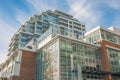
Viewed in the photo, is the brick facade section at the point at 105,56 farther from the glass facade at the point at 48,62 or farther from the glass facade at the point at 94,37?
the glass facade at the point at 48,62

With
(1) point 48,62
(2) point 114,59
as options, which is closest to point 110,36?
(2) point 114,59

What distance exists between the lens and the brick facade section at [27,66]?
100ft

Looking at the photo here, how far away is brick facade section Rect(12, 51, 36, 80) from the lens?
30.6 meters

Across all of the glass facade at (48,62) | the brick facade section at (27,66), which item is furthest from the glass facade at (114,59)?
the brick facade section at (27,66)

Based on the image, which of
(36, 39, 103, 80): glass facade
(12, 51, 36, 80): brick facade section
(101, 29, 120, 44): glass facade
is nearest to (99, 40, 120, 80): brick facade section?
(36, 39, 103, 80): glass facade

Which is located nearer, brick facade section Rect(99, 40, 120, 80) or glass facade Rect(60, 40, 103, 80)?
glass facade Rect(60, 40, 103, 80)

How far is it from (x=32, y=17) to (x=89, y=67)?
199 feet

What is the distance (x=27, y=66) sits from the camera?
3175 centimetres

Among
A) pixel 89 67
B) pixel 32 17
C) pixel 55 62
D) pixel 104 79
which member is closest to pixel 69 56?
pixel 55 62

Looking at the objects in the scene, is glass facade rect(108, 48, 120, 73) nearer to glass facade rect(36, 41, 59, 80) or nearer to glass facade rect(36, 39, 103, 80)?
glass facade rect(36, 39, 103, 80)

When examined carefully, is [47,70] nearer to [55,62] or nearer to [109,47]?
[55,62]

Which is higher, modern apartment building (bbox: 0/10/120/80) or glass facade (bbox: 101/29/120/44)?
glass facade (bbox: 101/29/120/44)

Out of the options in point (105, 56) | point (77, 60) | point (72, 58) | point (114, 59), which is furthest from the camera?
point (114, 59)

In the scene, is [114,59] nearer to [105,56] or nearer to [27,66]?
[105,56]
